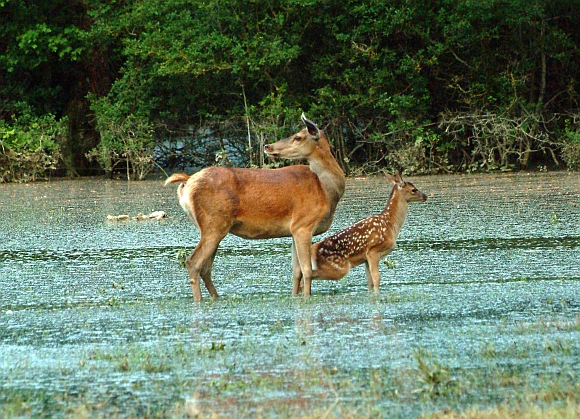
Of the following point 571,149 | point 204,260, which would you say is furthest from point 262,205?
point 571,149

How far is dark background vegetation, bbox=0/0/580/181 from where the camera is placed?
23.2 metres

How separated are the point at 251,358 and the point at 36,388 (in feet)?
4.04

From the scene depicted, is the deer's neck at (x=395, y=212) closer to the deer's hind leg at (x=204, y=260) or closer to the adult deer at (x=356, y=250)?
the adult deer at (x=356, y=250)

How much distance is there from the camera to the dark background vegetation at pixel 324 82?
23234mm

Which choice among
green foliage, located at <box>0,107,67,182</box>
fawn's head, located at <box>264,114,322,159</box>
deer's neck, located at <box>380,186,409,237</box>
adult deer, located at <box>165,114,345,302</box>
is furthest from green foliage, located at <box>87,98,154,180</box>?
adult deer, located at <box>165,114,345,302</box>

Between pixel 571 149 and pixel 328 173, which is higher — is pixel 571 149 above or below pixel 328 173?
below

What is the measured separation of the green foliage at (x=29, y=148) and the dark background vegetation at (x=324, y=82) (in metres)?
0.03

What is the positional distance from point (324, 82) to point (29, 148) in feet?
21.1

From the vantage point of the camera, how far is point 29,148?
24750 millimetres

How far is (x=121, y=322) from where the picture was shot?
7.97 meters

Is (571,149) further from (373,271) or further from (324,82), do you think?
(373,271)

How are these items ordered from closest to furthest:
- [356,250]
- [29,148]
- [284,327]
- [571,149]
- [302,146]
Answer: [284,327] < [356,250] < [302,146] < [571,149] < [29,148]

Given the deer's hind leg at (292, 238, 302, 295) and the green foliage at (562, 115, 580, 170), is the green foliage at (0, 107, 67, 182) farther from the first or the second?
the deer's hind leg at (292, 238, 302, 295)

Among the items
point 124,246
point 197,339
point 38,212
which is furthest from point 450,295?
point 38,212
